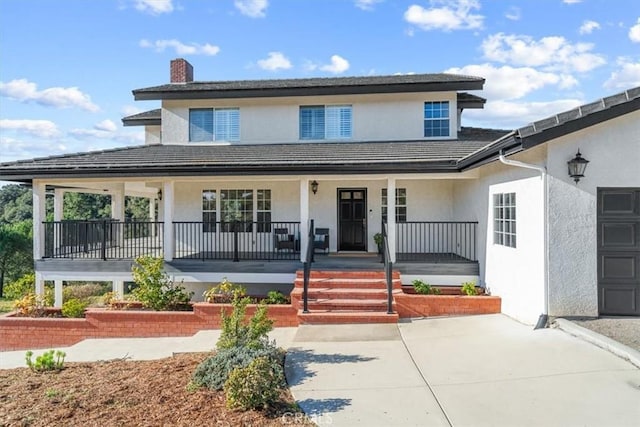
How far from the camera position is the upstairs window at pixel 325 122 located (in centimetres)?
1335

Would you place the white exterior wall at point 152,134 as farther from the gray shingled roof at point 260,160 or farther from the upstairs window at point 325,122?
the upstairs window at point 325,122

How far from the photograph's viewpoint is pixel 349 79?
14297 millimetres

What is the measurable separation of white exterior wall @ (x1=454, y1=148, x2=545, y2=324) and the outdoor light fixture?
0.49 m

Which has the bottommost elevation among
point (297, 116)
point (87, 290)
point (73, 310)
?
point (87, 290)

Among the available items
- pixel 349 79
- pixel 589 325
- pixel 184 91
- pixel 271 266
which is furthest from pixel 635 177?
pixel 184 91

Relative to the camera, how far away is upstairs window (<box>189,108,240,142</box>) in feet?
45.1

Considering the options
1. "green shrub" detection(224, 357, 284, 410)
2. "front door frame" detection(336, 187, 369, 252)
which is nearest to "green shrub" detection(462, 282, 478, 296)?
"front door frame" detection(336, 187, 369, 252)

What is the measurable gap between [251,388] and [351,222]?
904 centimetres

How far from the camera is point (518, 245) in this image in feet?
25.9

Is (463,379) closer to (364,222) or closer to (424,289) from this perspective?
(424,289)

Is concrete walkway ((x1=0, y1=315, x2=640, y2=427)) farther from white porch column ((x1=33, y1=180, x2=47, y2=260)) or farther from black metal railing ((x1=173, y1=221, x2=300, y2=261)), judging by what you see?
black metal railing ((x1=173, y1=221, x2=300, y2=261))

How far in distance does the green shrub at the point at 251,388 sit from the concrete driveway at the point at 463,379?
19.8 inches

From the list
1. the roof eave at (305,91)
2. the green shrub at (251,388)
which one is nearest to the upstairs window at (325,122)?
the roof eave at (305,91)

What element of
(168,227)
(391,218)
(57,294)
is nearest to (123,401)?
(168,227)
